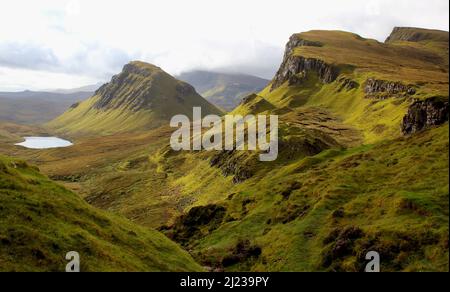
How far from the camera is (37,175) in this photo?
204 feet

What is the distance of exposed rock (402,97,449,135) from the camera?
241 feet

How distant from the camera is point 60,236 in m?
43.9

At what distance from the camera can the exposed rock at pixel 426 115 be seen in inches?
2889

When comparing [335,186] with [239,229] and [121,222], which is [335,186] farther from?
[121,222]

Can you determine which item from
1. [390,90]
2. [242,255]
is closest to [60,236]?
[242,255]

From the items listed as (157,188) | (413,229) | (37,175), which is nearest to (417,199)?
(413,229)

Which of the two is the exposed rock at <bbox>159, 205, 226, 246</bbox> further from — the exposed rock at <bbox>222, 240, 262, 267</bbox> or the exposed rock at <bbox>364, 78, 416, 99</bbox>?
the exposed rock at <bbox>364, 78, 416, 99</bbox>

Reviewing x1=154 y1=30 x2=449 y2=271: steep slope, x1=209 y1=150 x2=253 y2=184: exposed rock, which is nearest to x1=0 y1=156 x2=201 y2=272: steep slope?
x1=154 y1=30 x2=449 y2=271: steep slope

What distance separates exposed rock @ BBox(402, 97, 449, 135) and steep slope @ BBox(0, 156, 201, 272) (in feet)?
160

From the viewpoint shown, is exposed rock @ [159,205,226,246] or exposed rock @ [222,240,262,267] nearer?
exposed rock @ [222,240,262,267]

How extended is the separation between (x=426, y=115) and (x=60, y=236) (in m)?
69.1

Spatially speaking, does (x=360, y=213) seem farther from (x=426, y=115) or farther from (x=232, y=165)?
(x=232, y=165)

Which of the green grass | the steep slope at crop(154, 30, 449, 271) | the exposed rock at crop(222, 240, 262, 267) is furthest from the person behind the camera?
the exposed rock at crop(222, 240, 262, 267)
